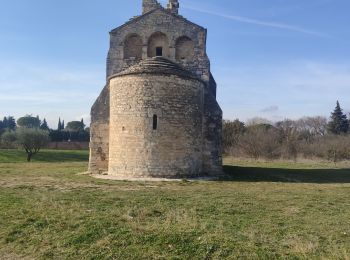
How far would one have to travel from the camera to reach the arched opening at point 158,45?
19672 mm

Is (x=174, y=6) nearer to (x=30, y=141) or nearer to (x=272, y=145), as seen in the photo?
(x=30, y=141)

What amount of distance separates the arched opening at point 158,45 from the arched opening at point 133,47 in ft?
1.68

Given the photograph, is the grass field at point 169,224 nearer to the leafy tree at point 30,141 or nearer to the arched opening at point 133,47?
the arched opening at point 133,47

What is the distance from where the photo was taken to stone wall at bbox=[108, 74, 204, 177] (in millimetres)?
16172

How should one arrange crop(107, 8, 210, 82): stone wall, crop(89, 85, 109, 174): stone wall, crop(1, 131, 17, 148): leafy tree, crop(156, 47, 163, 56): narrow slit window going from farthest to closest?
crop(1, 131, 17, 148): leafy tree, crop(156, 47, 163, 56): narrow slit window, crop(107, 8, 210, 82): stone wall, crop(89, 85, 109, 174): stone wall

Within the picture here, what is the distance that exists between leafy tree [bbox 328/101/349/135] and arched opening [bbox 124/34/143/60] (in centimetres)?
4318

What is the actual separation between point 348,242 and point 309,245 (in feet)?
2.80

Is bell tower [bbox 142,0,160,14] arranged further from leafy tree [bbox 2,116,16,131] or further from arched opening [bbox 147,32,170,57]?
leafy tree [bbox 2,116,16,131]

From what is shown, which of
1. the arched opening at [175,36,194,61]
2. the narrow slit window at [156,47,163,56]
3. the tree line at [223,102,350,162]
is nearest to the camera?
the arched opening at [175,36,194,61]

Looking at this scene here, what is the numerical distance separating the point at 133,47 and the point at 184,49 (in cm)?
264

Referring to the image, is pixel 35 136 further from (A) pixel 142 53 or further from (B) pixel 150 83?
(B) pixel 150 83

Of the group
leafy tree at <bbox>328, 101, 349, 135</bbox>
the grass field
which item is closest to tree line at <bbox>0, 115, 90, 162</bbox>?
the grass field

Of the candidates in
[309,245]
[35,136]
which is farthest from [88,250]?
[35,136]

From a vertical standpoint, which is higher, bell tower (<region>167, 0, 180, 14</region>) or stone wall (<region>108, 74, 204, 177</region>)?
bell tower (<region>167, 0, 180, 14</region>)
